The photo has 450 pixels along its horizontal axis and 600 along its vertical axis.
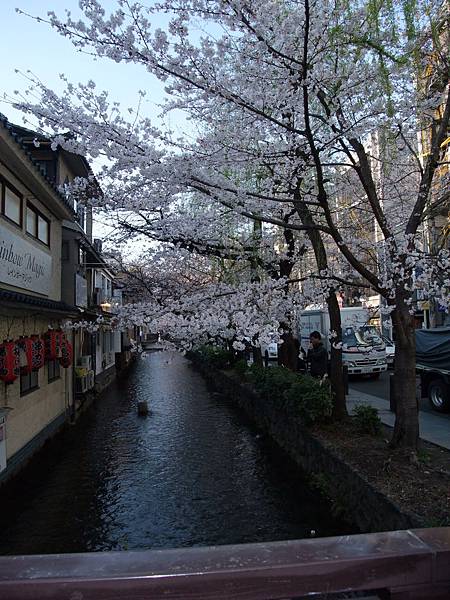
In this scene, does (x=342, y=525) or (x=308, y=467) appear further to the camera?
(x=308, y=467)

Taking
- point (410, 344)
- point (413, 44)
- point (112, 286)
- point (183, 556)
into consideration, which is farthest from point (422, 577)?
point (112, 286)

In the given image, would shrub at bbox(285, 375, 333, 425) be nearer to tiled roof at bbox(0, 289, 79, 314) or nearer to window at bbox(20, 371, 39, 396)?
tiled roof at bbox(0, 289, 79, 314)

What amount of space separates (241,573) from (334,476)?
5394mm

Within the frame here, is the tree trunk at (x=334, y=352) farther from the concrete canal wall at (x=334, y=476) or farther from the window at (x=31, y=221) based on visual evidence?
the window at (x=31, y=221)

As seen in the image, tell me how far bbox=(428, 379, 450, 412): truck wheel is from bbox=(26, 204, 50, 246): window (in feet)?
34.4

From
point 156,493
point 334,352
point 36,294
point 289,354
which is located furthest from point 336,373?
point 36,294

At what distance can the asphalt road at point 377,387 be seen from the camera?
1297 cm

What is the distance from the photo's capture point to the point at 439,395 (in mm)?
12312

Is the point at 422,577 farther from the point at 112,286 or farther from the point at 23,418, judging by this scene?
the point at 112,286

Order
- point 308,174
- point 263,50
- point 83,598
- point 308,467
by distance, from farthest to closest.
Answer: point 308,174 → point 308,467 → point 263,50 → point 83,598

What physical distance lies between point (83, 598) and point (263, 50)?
19.3ft

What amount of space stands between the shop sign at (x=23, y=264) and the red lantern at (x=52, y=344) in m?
0.98

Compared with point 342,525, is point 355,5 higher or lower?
higher

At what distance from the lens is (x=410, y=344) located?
716cm
